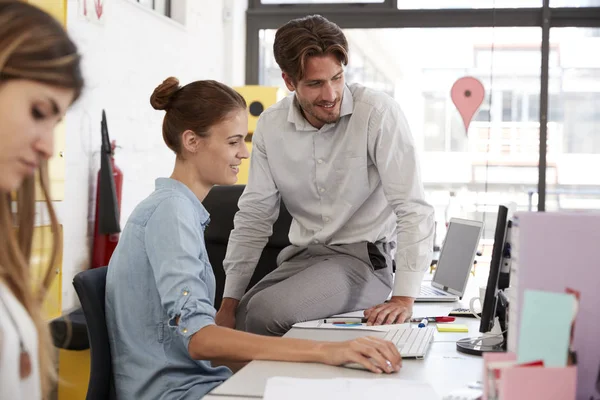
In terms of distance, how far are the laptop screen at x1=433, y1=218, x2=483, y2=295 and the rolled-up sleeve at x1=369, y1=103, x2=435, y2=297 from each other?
115 millimetres

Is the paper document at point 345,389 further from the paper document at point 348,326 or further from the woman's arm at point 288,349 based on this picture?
the paper document at point 348,326

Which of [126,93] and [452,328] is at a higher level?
[126,93]

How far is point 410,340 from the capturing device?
1641mm

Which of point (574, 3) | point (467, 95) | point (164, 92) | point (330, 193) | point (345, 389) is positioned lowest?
point (345, 389)

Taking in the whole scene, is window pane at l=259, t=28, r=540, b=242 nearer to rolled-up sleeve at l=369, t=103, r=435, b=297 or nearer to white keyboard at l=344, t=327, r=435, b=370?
rolled-up sleeve at l=369, t=103, r=435, b=297

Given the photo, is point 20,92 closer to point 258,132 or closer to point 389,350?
point 389,350

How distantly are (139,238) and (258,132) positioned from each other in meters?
1.05

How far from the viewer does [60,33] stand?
1000 mm

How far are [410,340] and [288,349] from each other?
319 millimetres

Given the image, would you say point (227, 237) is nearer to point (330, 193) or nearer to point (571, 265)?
point (330, 193)

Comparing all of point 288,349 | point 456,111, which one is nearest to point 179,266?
point 288,349

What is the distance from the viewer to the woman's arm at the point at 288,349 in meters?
1.39

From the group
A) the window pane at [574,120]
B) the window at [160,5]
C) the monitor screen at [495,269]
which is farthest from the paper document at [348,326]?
the window pane at [574,120]

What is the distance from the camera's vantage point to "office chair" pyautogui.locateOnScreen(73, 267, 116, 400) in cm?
149
